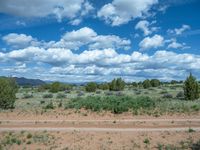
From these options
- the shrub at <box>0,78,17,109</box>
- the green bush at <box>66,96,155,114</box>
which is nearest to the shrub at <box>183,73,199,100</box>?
the green bush at <box>66,96,155,114</box>

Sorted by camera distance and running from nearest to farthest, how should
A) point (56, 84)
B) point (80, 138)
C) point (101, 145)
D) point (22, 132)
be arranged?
point (101, 145) < point (80, 138) < point (22, 132) < point (56, 84)

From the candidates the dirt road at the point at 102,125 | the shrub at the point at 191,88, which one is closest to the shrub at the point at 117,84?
the shrub at the point at 191,88

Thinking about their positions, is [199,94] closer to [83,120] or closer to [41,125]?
[83,120]

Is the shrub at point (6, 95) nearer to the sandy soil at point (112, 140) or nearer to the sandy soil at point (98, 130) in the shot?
the sandy soil at point (98, 130)

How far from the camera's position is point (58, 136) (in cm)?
1939

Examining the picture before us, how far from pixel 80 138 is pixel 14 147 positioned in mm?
3957

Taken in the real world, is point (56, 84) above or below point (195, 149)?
above

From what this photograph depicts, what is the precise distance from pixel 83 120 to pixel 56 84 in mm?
45788

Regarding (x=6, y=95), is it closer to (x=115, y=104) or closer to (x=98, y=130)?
(x=115, y=104)

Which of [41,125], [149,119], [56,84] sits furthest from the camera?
[56,84]

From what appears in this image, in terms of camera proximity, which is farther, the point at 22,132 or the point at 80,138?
the point at 22,132

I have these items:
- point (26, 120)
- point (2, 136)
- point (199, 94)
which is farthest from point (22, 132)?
point (199, 94)

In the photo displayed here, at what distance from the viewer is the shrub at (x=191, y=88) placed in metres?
40.3

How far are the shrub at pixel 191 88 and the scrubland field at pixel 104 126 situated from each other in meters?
9.00
